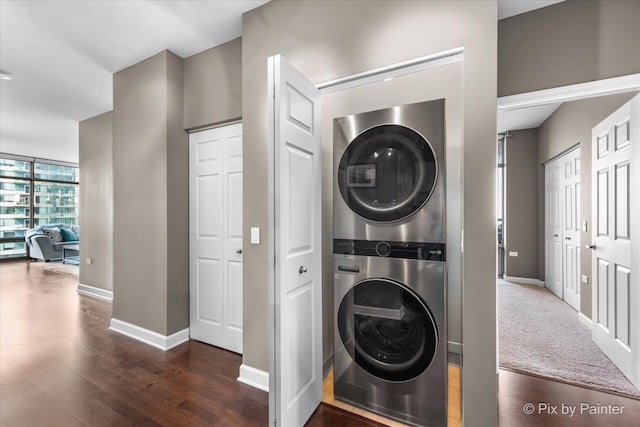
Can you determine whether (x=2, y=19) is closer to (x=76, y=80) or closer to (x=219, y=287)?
(x=76, y=80)

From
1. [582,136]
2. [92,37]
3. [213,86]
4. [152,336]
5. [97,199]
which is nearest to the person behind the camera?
[582,136]

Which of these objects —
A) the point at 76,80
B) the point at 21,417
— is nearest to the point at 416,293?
the point at 21,417

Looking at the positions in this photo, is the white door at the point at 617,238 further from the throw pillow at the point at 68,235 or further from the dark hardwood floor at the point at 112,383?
the throw pillow at the point at 68,235

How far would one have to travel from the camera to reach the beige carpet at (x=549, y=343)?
82.6 inches

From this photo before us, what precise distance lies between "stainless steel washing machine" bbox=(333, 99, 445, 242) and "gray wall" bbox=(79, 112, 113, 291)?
4.29 metres

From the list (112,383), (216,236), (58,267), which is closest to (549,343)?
(216,236)

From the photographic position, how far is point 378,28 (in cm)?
176

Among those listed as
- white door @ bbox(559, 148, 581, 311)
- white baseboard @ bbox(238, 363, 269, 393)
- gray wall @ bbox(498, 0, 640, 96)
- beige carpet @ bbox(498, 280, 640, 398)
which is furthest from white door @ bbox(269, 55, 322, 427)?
white door @ bbox(559, 148, 581, 311)

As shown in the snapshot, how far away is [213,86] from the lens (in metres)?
2.75

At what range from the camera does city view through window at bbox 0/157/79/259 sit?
723 cm

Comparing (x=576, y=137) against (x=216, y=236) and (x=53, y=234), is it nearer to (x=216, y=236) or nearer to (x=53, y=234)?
(x=216, y=236)

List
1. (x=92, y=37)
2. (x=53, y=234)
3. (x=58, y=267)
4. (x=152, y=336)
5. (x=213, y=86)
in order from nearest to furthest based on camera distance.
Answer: (x=92, y=37) < (x=213, y=86) < (x=152, y=336) < (x=58, y=267) < (x=53, y=234)

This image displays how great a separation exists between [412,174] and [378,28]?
925mm

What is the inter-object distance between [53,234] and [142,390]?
7.61 meters
